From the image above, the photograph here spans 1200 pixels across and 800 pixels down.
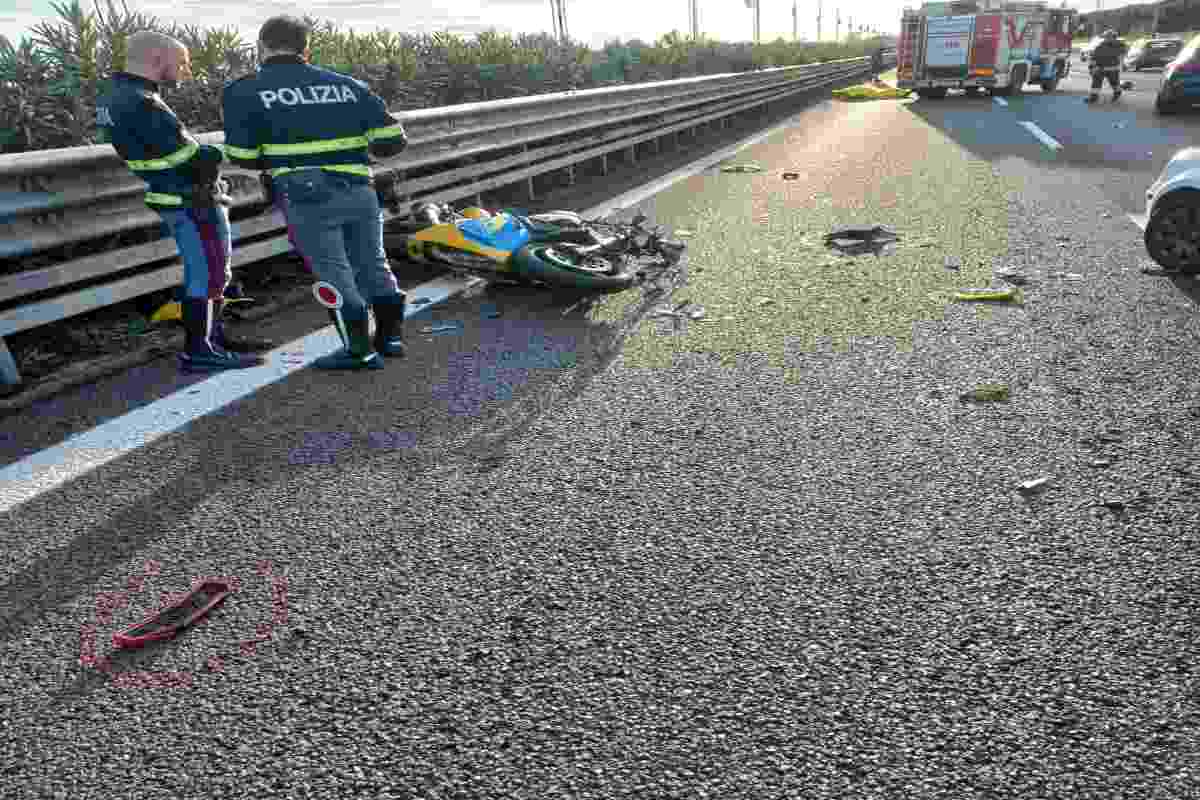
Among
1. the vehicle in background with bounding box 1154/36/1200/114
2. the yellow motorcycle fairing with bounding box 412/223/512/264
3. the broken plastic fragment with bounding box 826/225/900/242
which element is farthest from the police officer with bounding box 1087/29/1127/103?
the yellow motorcycle fairing with bounding box 412/223/512/264

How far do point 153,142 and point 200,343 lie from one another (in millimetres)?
1031

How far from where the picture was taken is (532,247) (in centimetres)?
568

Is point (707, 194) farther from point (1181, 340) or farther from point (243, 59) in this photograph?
point (1181, 340)

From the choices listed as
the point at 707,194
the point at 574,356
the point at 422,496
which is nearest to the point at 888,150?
the point at 707,194

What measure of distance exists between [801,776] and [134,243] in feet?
16.9

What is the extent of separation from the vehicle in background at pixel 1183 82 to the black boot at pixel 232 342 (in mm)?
18159

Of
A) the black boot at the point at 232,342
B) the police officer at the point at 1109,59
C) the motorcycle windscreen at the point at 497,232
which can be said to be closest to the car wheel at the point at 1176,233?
the motorcycle windscreen at the point at 497,232

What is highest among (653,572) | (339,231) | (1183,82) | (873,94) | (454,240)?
(339,231)

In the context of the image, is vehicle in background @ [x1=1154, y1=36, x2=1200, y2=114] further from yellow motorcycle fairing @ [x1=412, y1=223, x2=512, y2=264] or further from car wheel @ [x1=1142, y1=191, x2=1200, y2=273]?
yellow motorcycle fairing @ [x1=412, y1=223, x2=512, y2=264]

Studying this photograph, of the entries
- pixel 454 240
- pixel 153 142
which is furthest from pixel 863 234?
pixel 153 142

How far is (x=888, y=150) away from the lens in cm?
1311

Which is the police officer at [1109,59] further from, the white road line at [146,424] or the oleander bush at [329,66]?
the white road line at [146,424]

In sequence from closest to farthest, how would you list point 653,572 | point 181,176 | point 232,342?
1. point 653,572
2. point 181,176
3. point 232,342

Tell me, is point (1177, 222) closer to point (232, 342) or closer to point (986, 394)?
point (986, 394)
